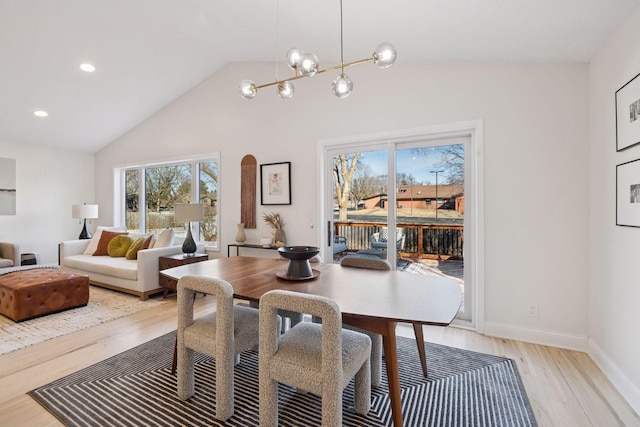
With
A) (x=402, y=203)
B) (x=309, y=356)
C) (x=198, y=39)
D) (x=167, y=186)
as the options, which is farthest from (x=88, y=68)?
(x=309, y=356)

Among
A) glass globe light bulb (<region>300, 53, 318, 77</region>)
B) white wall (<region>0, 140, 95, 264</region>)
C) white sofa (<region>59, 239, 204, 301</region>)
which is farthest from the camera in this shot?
white wall (<region>0, 140, 95, 264</region>)

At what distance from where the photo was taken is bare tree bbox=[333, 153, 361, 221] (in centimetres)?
365

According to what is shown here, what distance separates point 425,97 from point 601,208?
1.76 metres

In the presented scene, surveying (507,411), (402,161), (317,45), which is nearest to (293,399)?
(507,411)

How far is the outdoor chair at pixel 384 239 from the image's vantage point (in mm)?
3397

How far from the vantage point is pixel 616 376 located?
2.05 m

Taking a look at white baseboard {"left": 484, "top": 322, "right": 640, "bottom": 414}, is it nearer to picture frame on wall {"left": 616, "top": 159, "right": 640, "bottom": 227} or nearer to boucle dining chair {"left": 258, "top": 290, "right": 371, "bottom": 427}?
picture frame on wall {"left": 616, "top": 159, "right": 640, "bottom": 227}

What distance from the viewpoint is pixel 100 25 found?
3252mm

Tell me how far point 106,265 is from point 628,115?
558 cm

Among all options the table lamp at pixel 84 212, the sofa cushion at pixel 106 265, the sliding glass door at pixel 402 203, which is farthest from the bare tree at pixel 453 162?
the table lamp at pixel 84 212

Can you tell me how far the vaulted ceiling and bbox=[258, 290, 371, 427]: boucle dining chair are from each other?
7.05 feet

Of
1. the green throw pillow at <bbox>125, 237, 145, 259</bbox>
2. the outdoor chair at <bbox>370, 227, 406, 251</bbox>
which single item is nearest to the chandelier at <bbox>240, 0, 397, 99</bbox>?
the outdoor chair at <bbox>370, 227, 406, 251</bbox>

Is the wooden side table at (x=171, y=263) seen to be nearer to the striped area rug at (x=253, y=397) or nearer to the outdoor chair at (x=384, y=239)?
the striped area rug at (x=253, y=397)

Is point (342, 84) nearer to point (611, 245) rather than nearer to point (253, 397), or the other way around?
point (253, 397)
